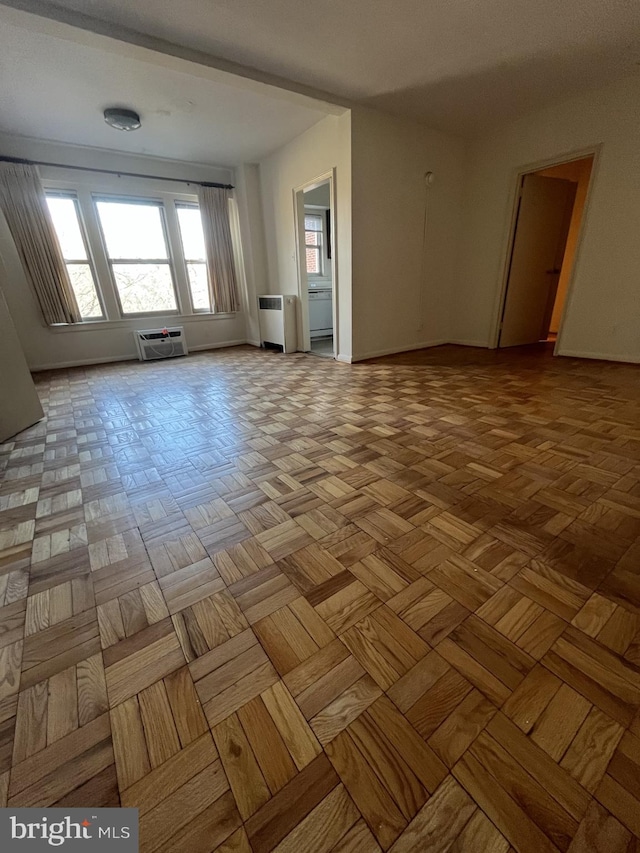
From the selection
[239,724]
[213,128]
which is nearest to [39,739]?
[239,724]

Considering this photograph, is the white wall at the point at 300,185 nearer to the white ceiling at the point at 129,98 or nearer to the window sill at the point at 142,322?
the white ceiling at the point at 129,98

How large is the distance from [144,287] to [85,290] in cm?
73

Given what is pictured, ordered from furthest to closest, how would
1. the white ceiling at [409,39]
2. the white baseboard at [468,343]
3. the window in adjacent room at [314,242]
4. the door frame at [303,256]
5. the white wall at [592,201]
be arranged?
the window in adjacent room at [314,242]
the white baseboard at [468,343]
the door frame at [303,256]
the white wall at [592,201]
the white ceiling at [409,39]

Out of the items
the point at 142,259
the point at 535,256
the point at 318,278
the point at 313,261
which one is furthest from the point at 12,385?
the point at 535,256

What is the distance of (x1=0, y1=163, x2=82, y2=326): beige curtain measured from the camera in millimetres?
3766

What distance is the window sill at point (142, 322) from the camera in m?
4.44

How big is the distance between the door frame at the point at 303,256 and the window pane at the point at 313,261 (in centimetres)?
156

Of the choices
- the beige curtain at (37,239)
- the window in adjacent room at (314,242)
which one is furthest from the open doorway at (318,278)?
the beige curtain at (37,239)

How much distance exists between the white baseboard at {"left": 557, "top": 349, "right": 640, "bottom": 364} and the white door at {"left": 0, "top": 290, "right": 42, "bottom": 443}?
5184 millimetres

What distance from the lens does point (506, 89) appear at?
311cm

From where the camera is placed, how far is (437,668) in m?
0.81

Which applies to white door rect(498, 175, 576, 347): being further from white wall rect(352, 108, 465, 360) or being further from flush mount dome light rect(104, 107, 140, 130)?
flush mount dome light rect(104, 107, 140, 130)

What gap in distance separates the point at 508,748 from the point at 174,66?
400 centimetres

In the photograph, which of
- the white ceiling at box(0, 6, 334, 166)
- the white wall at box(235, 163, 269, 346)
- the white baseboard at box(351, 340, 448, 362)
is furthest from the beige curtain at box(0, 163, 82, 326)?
the white baseboard at box(351, 340, 448, 362)
